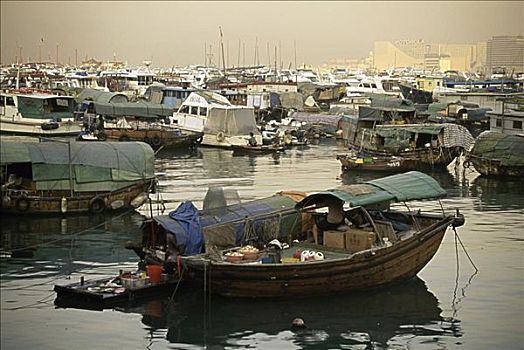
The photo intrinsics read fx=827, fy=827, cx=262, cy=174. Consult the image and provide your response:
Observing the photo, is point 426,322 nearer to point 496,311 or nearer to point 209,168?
point 496,311

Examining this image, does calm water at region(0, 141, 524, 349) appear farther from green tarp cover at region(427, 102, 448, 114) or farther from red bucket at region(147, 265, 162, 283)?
green tarp cover at region(427, 102, 448, 114)

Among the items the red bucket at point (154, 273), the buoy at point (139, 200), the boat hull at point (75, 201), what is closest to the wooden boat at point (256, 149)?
the boat hull at point (75, 201)

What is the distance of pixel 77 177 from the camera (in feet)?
38.8

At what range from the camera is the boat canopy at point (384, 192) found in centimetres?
875

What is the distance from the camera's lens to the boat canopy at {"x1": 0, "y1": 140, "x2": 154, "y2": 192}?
1148 cm

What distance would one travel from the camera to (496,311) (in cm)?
788

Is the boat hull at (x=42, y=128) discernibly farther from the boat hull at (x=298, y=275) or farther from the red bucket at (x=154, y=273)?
the boat hull at (x=298, y=275)

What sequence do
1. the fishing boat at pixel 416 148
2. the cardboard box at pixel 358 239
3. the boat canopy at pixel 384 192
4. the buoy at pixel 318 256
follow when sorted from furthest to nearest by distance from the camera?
the fishing boat at pixel 416 148 < the boat canopy at pixel 384 192 < the cardboard box at pixel 358 239 < the buoy at pixel 318 256

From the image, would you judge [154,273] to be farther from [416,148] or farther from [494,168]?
[416,148]

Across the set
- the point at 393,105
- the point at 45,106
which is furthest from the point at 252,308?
the point at 393,105

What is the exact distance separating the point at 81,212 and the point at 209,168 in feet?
22.9

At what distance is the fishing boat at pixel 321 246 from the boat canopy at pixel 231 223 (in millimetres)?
11

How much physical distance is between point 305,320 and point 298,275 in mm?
486

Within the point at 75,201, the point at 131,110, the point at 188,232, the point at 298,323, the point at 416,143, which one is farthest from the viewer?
the point at 131,110
